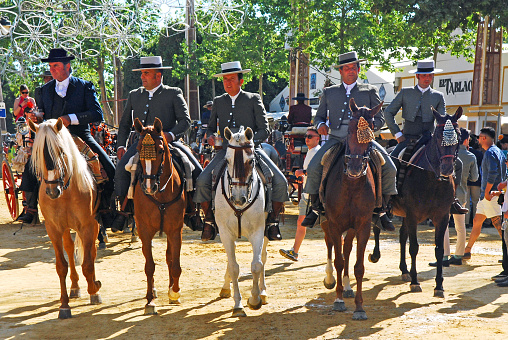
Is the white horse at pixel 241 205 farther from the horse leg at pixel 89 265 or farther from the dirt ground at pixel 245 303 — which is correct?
the horse leg at pixel 89 265

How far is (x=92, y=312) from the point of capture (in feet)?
25.7

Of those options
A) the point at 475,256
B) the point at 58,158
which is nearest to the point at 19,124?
the point at 58,158

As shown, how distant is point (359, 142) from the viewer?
731cm

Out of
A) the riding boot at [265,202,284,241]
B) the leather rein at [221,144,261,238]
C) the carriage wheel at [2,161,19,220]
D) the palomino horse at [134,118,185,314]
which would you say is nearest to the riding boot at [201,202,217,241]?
the palomino horse at [134,118,185,314]

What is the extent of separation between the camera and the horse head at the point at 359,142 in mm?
7254

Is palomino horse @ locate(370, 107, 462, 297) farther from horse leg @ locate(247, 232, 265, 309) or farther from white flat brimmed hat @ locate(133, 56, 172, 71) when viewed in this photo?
white flat brimmed hat @ locate(133, 56, 172, 71)

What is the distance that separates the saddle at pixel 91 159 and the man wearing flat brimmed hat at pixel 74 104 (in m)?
0.20

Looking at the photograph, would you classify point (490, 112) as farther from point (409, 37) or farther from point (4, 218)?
point (4, 218)

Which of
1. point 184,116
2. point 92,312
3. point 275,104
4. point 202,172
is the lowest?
point 92,312

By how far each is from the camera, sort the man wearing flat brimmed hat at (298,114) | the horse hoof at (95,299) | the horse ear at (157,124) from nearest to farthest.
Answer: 1. the horse ear at (157,124)
2. the horse hoof at (95,299)
3. the man wearing flat brimmed hat at (298,114)

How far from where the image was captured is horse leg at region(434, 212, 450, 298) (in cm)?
841

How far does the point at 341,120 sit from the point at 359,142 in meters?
1.31

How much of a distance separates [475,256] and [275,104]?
35891mm

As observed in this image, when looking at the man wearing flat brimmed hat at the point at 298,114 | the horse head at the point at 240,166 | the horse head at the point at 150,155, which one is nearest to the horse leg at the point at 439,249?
the horse head at the point at 240,166
